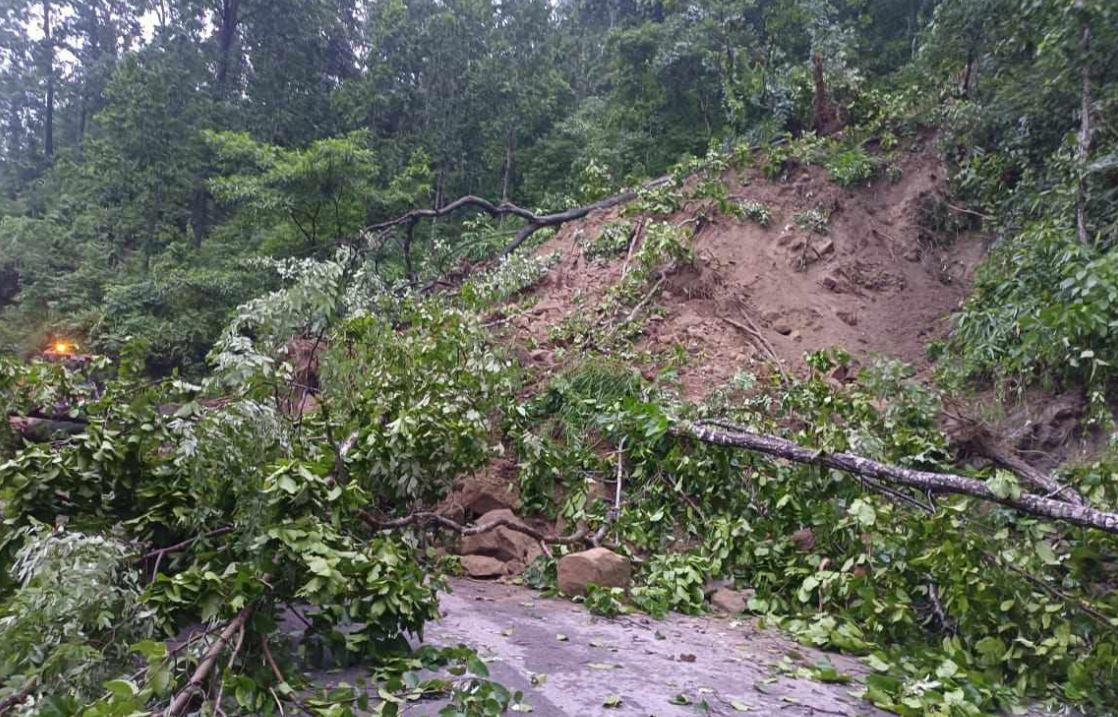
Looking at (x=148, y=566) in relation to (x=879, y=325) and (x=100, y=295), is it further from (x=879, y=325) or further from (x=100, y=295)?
(x=100, y=295)

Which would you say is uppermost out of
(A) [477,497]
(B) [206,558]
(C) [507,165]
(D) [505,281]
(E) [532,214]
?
(C) [507,165]

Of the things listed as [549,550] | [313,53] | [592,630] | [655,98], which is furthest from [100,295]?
[592,630]

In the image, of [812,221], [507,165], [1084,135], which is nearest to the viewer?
[1084,135]

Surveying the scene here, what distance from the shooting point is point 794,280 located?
25.4 ft

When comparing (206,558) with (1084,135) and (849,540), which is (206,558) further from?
(1084,135)

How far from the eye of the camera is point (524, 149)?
16.1 meters

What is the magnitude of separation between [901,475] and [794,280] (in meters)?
4.61

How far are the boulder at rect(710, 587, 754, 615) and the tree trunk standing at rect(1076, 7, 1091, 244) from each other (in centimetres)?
380

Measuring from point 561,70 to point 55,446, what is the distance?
56.5ft

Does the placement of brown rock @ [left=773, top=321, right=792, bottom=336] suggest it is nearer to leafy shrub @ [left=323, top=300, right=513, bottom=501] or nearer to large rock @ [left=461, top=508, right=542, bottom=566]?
leafy shrub @ [left=323, top=300, right=513, bottom=501]

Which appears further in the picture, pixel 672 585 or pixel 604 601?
pixel 672 585

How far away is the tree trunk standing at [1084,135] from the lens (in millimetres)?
5680

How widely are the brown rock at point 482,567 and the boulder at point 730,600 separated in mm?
1136

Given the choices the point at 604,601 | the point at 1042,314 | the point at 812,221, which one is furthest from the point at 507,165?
the point at 604,601
